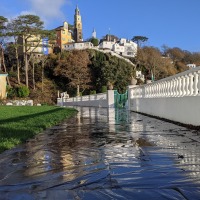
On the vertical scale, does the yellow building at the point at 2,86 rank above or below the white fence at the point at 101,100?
above

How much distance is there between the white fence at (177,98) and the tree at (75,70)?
61.1 m

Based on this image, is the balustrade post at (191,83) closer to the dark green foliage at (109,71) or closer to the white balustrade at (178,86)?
the white balustrade at (178,86)

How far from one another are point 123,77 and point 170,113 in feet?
238

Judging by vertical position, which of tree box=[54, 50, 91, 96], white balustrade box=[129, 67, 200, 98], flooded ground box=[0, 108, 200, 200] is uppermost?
tree box=[54, 50, 91, 96]

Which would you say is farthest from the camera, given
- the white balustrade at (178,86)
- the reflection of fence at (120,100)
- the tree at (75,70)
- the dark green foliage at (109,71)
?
the dark green foliage at (109,71)

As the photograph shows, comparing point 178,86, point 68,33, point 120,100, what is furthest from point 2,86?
point 68,33

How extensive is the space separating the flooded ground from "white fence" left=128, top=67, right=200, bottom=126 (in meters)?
2.19

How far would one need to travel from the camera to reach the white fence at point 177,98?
9.21 meters

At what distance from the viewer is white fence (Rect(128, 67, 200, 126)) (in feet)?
30.2

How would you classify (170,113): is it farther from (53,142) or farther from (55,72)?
(55,72)

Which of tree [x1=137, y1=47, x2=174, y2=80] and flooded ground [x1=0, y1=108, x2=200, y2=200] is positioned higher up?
tree [x1=137, y1=47, x2=174, y2=80]

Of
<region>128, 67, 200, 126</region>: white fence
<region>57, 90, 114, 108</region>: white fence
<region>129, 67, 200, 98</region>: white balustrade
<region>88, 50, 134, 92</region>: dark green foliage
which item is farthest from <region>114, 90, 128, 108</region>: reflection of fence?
<region>88, 50, 134, 92</region>: dark green foliage

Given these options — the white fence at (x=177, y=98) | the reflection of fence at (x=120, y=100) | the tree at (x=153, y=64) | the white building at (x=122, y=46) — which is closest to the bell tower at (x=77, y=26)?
the white building at (x=122, y=46)

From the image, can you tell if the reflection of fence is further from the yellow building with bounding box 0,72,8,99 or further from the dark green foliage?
the dark green foliage
